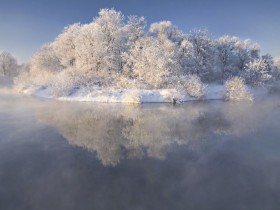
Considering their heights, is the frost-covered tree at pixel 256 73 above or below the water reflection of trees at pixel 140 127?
above

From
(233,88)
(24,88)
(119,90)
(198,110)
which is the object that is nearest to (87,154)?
(198,110)

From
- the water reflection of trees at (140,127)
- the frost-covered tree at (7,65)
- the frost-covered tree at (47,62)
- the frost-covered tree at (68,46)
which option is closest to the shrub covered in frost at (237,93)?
the water reflection of trees at (140,127)

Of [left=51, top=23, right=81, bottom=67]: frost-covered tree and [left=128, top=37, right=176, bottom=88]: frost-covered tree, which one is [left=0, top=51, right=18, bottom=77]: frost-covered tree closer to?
[left=51, top=23, right=81, bottom=67]: frost-covered tree

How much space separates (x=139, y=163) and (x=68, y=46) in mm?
46930

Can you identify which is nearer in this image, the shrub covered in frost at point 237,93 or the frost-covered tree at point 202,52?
the shrub covered in frost at point 237,93

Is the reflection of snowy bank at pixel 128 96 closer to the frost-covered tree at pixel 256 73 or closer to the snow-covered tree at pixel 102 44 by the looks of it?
the snow-covered tree at pixel 102 44

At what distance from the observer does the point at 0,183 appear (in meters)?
11.7

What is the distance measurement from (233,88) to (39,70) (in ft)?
134

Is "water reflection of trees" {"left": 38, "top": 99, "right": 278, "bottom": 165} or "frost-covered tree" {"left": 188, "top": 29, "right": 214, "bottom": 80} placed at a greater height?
"frost-covered tree" {"left": 188, "top": 29, "right": 214, "bottom": 80}

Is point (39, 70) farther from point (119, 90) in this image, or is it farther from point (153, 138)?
point (153, 138)

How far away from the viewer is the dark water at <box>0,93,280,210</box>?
1020cm

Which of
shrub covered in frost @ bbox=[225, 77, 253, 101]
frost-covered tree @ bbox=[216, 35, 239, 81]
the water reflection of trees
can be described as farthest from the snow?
frost-covered tree @ bbox=[216, 35, 239, 81]

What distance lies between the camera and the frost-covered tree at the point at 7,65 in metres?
107

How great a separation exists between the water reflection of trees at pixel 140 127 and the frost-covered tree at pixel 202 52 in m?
24.7
